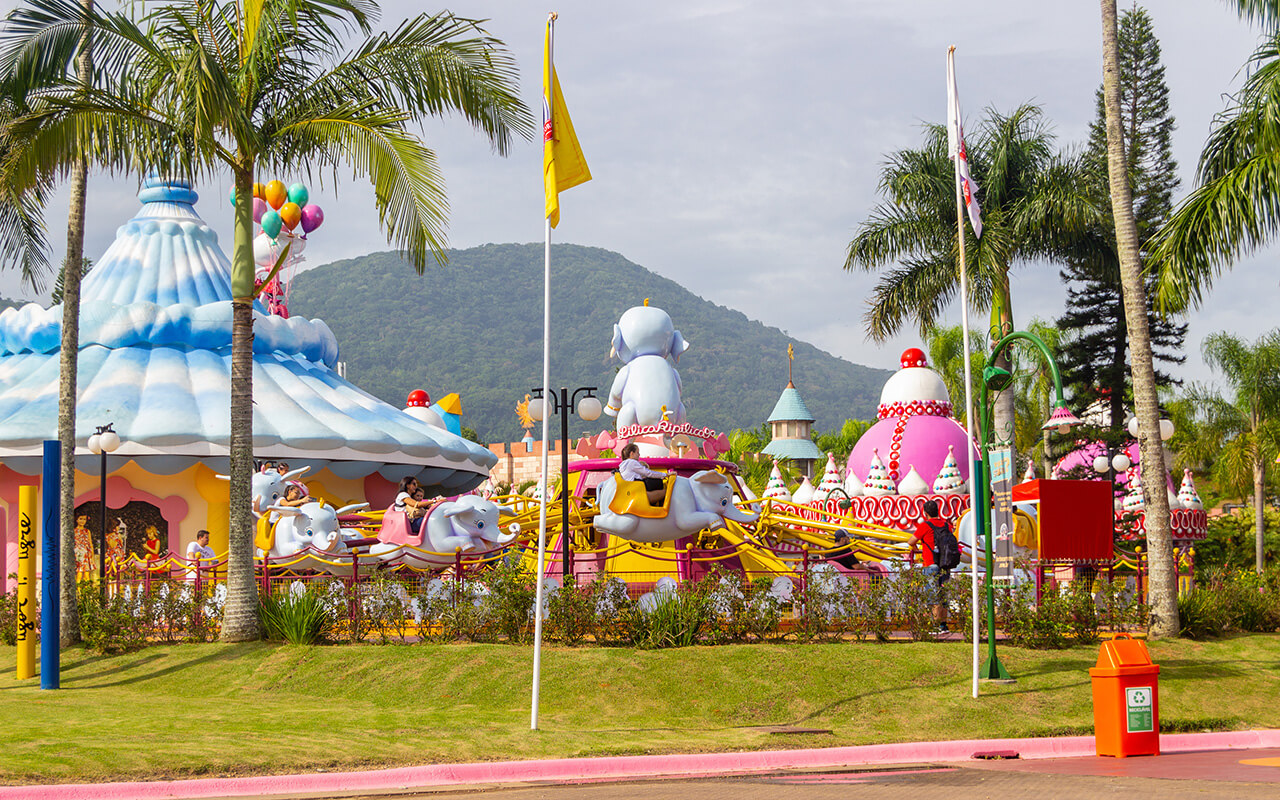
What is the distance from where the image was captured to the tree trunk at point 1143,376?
52.2 ft

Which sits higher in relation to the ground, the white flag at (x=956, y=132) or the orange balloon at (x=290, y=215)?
the orange balloon at (x=290, y=215)

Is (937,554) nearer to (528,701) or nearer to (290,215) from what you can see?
(528,701)

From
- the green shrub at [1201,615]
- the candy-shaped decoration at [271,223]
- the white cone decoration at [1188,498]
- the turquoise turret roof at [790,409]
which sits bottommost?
the green shrub at [1201,615]

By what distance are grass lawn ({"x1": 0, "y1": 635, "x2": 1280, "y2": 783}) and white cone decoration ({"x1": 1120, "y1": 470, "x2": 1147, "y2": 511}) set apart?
12.2 meters

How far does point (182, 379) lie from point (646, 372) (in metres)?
12.1

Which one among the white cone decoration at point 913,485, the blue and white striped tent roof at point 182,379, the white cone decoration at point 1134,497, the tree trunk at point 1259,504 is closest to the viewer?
the white cone decoration at point 913,485

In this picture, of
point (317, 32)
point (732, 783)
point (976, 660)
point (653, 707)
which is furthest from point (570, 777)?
point (317, 32)

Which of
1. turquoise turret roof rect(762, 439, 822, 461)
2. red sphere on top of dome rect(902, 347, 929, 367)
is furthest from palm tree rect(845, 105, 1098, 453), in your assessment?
turquoise turret roof rect(762, 439, 822, 461)

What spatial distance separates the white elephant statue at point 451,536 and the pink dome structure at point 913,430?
1093 centimetres

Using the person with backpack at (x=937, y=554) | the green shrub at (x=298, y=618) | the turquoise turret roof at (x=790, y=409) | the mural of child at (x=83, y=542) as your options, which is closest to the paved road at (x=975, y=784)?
the person with backpack at (x=937, y=554)

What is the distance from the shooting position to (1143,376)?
16281mm

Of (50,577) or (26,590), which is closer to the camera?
(50,577)

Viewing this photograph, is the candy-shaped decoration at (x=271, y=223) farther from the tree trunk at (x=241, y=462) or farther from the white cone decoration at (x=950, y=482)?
the white cone decoration at (x=950, y=482)

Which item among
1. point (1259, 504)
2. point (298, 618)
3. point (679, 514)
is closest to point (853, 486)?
point (679, 514)
